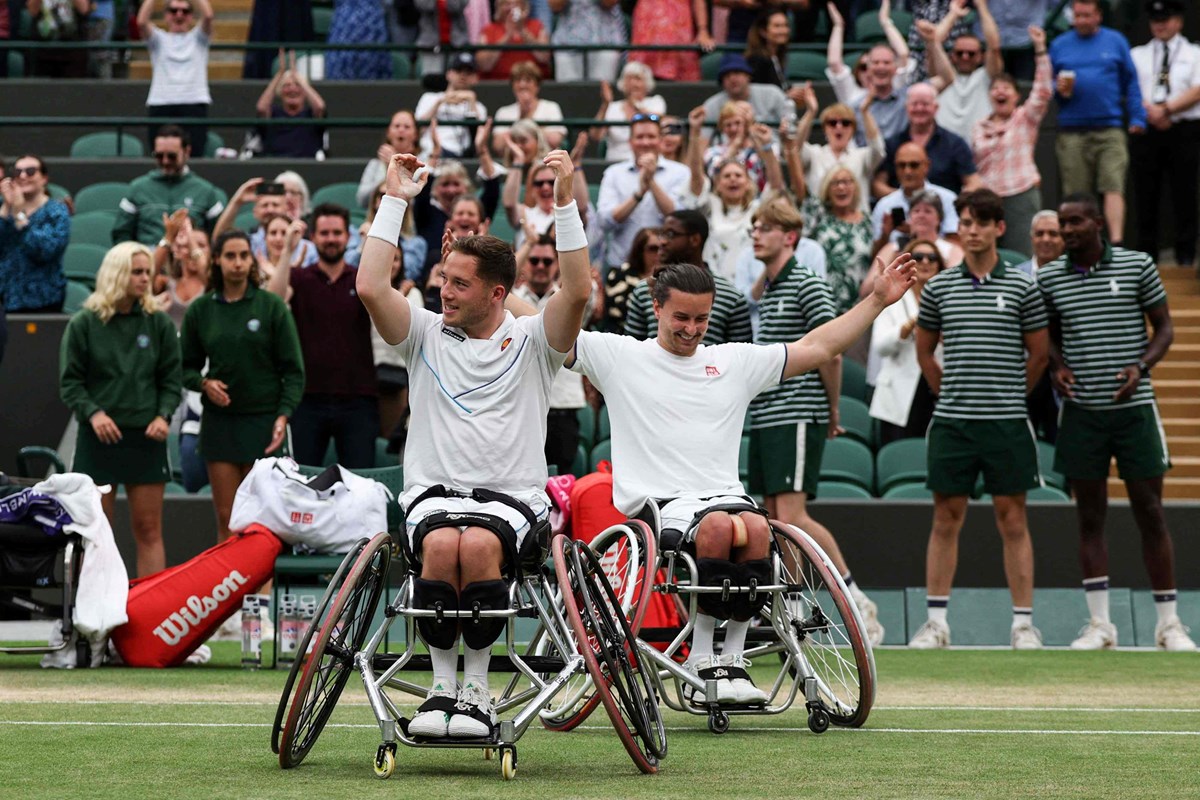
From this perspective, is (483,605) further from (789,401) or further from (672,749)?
(789,401)

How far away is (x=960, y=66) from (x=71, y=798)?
1158cm

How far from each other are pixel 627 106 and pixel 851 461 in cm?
438

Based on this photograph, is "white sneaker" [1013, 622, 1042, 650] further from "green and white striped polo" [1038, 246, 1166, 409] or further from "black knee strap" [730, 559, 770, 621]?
"black knee strap" [730, 559, 770, 621]

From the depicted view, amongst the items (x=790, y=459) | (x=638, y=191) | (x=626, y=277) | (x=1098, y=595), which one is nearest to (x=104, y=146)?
(x=638, y=191)

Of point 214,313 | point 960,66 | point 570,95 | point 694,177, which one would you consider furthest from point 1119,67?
point 214,313

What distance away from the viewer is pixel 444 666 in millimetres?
5625

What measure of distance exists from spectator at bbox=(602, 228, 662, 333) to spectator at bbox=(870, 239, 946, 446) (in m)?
1.74

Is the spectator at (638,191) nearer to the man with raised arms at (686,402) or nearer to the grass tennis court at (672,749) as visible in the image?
the grass tennis court at (672,749)

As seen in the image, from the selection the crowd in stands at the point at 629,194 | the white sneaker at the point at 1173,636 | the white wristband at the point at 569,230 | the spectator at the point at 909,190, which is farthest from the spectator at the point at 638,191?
the white wristband at the point at 569,230

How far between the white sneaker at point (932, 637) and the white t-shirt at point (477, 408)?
515cm

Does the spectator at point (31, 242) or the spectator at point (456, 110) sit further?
the spectator at point (456, 110)

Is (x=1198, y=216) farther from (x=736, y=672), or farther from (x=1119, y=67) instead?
(x=736, y=672)

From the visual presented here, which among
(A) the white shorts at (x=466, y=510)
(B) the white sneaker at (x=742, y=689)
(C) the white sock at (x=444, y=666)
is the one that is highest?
(A) the white shorts at (x=466, y=510)

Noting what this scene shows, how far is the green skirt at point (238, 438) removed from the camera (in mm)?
10445
